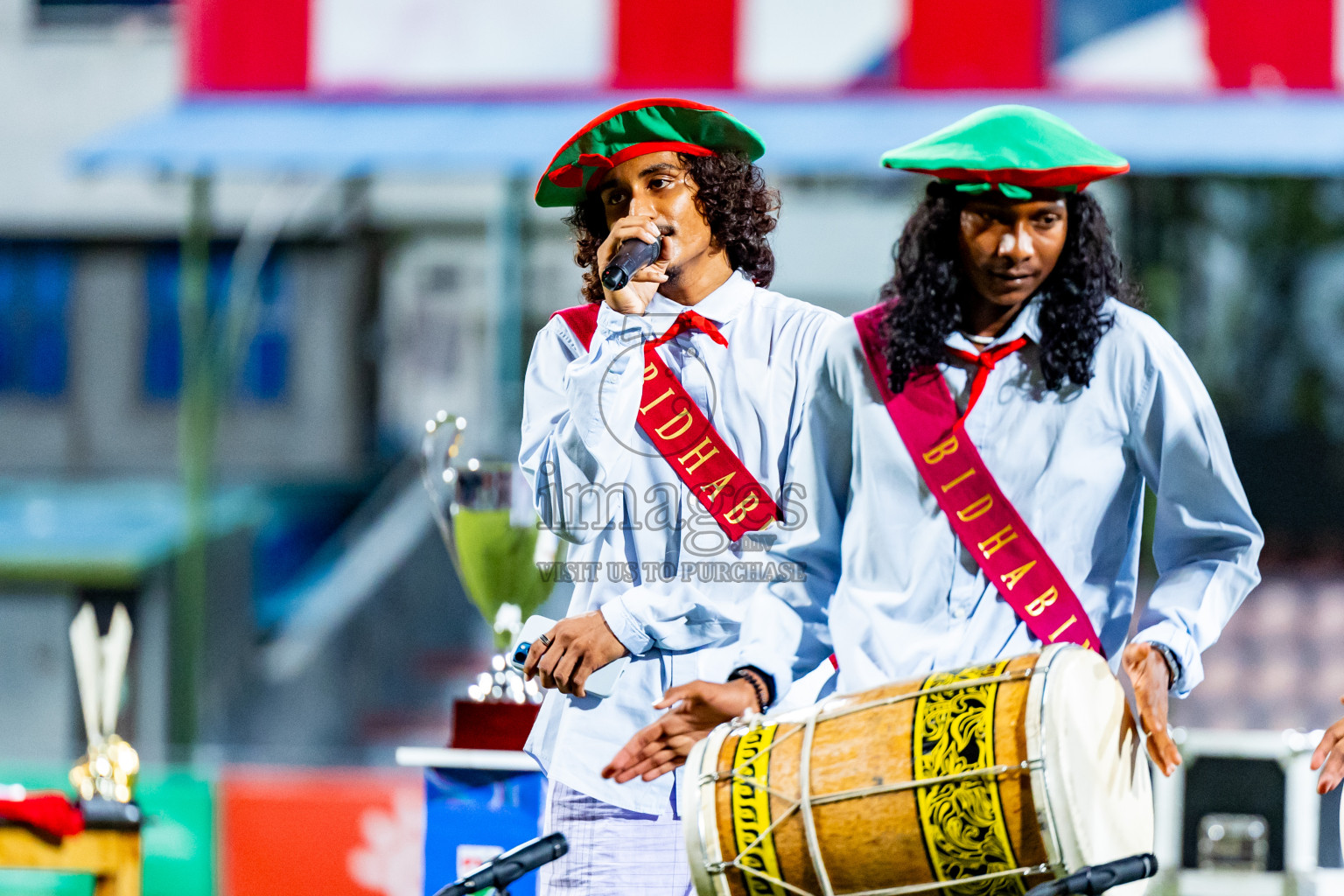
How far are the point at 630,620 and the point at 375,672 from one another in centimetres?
495

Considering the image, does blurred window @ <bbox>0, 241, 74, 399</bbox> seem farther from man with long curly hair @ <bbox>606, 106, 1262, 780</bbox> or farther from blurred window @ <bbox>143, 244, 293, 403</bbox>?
man with long curly hair @ <bbox>606, 106, 1262, 780</bbox>

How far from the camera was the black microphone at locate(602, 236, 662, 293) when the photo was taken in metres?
2.46

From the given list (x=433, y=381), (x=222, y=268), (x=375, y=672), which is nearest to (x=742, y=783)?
(x=375, y=672)

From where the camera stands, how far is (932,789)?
2092 millimetres

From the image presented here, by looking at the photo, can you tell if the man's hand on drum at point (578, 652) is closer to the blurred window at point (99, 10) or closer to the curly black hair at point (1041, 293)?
the curly black hair at point (1041, 293)

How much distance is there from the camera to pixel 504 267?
7270 mm

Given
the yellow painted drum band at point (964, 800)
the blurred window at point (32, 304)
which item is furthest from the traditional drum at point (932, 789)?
the blurred window at point (32, 304)

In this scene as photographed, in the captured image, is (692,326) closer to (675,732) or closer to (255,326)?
(675,732)

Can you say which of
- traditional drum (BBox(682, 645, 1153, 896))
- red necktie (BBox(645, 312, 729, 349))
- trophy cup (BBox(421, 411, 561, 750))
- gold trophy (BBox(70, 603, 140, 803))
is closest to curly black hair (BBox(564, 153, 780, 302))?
red necktie (BBox(645, 312, 729, 349))

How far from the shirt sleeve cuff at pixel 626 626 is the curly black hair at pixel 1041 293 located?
0.59m

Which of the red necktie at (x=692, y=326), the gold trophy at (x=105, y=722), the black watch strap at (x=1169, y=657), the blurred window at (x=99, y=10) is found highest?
the blurred window at (x=99, y=10)

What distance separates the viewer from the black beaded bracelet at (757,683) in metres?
2.40

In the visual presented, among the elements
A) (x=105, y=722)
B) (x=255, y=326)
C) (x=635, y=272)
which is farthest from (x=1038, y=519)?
(x=255, y=326)

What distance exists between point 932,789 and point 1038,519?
469 millimetres
